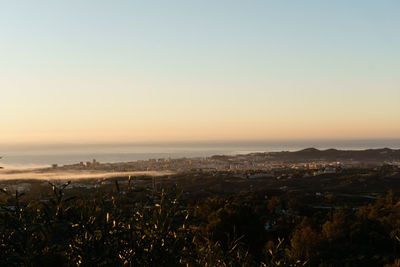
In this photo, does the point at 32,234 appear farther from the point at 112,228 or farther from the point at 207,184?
the point at 207,184

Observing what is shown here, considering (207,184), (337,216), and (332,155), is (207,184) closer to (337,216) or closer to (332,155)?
(337,216)

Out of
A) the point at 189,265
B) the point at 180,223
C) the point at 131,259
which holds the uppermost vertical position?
the point at 180,223

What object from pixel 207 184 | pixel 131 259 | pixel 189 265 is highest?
pixel 131 259

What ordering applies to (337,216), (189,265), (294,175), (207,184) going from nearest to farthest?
(189,265) → (337,216) → (207,184) → (294,175)

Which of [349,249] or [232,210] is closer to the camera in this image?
[232,210]

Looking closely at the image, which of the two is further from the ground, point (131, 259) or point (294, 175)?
point (131, 259)

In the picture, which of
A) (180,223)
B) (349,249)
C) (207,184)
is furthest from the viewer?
(207,184)

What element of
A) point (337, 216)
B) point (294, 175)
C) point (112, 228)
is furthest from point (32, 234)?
point (294, 175)

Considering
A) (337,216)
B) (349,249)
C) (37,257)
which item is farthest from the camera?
(337,216)

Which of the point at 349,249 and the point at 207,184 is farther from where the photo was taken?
the point at 207,184

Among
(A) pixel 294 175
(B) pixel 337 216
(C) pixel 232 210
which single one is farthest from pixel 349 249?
(A) pixel 294 175
